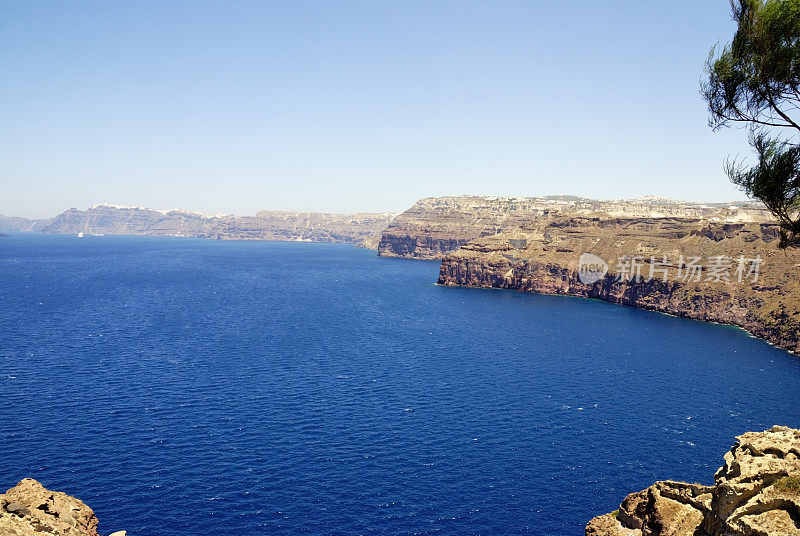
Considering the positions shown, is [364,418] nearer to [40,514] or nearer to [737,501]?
[40,514]

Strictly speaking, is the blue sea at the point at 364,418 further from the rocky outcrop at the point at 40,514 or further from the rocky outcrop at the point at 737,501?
the rocky outcrop at the point at 737,501

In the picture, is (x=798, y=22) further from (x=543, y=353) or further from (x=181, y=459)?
(x=543, y=353)

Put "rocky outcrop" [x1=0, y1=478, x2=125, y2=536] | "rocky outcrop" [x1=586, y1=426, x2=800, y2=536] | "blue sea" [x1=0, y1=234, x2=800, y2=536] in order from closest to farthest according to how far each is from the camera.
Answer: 1. "rocky outcrop" [x1=586, y1=426, x2=800, y2=536]
2. "rocky outcrop" [x1=0, y1=478, x2=125, y2=536]
3. "blue sea" [x1=0, y1=234, x2=800, y2=536]

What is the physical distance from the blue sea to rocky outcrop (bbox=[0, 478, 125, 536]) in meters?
6.56

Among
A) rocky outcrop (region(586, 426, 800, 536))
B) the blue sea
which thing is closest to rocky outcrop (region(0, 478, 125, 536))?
the blue sea

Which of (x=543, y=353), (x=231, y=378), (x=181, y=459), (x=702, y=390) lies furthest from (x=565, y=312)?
(x=181, y=459)

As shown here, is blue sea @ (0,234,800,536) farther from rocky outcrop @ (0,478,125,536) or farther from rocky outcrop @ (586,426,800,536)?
rocky outcrop @ (586,426,800,536)

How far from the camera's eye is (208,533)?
160 ft

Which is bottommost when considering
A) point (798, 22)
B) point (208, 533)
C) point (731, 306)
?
point (208, 533)

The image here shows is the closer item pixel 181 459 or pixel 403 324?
pixel 181 459

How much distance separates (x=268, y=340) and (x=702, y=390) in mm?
93209

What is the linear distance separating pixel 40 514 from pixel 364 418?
148ft

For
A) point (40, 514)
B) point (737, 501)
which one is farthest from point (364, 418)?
point (737, 501)

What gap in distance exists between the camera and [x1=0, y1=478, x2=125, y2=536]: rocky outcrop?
114 ft
